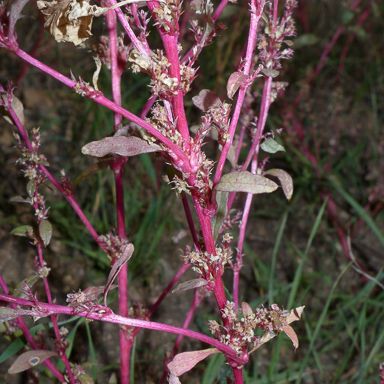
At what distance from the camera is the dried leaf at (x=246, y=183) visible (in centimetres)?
87

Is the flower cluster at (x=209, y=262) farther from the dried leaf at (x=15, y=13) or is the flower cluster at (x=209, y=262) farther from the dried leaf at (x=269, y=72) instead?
the dried leaf at (x=15, y=13)

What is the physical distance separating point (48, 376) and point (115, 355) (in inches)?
10.4

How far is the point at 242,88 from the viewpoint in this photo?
0.94m

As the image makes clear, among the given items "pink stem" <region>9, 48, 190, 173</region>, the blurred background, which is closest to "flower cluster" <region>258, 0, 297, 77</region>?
"pink stem" <region>9, 48, 190, 173</region>

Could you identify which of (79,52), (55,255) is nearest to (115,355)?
(55,255)

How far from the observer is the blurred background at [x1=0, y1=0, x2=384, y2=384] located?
167 cm

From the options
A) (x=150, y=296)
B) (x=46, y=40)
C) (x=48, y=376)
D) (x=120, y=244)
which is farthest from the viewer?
(x=46, y=40)

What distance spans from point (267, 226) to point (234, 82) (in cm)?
129

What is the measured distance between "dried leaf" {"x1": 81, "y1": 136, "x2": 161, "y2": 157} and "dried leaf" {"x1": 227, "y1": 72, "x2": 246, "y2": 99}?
0.12 meters

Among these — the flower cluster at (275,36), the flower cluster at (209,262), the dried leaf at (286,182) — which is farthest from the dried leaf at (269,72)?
the flower cluster at (209,262)

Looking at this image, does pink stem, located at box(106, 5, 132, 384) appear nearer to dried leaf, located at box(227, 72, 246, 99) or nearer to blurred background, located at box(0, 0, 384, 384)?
blurred background, located at box(0, 0, 384, 384)

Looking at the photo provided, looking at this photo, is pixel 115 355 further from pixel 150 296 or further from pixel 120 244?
pixel 120 244

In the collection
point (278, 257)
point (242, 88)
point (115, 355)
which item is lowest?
point (115, 355)

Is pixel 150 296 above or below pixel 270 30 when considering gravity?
below
